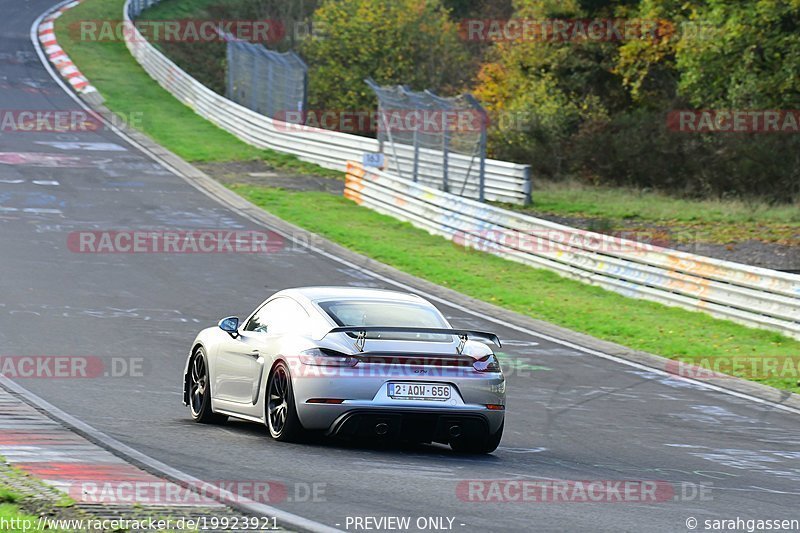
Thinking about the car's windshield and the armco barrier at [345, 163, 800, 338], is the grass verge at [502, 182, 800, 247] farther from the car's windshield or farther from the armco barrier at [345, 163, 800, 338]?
the car's windshield

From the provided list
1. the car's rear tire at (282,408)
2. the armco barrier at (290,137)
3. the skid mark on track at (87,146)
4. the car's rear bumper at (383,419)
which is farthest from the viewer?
the skid mark on track at (87,146)

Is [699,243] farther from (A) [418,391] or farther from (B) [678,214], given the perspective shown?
(A) [418,391]

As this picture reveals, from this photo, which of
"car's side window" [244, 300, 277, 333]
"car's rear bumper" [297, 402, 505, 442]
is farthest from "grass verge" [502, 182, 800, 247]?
"car's rear bumper" [297, 402, 505, 442]

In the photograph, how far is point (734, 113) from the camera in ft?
118

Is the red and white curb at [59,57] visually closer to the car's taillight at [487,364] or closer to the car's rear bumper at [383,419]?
the car's taillight at [487,364]

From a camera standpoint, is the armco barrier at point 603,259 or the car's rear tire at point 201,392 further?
the armco barrier at point 603,259

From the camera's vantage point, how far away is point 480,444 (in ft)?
33.1

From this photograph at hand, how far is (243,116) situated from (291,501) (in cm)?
3287

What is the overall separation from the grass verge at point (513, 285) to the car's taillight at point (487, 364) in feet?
20.9

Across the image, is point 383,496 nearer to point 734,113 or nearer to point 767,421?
point 767,421

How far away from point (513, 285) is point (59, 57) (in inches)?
1215

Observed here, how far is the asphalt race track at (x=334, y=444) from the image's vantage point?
7906mm

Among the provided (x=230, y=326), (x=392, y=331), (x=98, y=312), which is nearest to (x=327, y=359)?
(x=392, y=331)

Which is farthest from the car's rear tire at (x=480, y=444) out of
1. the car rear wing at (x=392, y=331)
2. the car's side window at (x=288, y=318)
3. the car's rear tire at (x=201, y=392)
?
the car's rear tire at (x=201, y=392)
